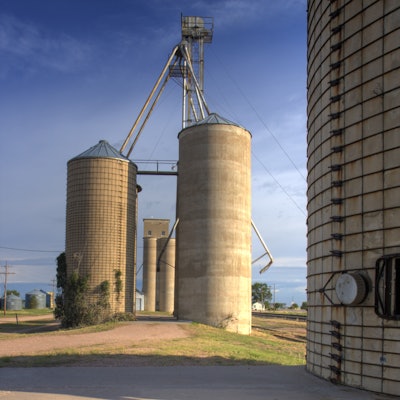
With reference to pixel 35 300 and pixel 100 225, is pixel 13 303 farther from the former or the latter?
pixel 100 225

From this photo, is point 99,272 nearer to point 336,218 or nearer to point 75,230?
point 75,230

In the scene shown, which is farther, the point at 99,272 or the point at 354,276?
the point at 99,272

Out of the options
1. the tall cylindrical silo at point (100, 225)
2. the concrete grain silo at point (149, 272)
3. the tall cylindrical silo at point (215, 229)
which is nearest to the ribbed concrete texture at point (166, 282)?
the concrete grain silo at point (149, 272)

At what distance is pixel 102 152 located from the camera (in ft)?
130

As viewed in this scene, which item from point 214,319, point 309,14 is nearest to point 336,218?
point 309,14

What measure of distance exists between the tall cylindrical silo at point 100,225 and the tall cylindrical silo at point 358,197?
79.3 feet

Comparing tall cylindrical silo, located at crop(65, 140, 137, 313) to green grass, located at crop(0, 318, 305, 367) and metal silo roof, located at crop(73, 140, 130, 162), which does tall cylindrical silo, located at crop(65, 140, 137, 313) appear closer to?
metal silo roof, located at crop(73, 140, 130, 162)

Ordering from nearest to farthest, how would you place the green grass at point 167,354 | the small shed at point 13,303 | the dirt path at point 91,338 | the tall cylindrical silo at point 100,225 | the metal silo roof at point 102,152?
the green grass at point 167,354 → the dirt path at point 91,338 → the tall cylindrical silo at point 100,225 → the metal silo roof at point 102,152 → the small shed at point 13,303

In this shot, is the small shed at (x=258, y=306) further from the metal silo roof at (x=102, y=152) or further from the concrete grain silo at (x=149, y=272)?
the metal silo roof at (x=102, y=152)

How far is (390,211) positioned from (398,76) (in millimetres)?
2935

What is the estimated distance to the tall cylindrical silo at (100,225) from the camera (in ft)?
124

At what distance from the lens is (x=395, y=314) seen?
39.1 ft

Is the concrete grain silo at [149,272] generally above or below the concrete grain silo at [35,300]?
above

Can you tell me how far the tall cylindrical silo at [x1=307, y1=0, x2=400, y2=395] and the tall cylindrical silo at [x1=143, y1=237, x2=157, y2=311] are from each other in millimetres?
66447
